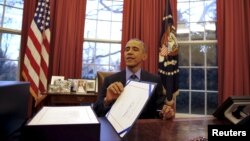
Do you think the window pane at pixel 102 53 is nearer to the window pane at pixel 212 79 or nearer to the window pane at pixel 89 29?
the window pane at pixel 89 29

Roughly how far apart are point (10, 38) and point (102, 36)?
1416 mm

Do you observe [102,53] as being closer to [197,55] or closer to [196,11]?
[197,55]

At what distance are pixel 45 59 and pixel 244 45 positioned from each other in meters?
2.77

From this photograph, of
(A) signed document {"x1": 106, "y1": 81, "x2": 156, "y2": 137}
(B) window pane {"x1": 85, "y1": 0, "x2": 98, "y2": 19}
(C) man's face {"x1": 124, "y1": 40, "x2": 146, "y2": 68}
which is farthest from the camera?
(B) window pane {"x1": 85, "y1": 0, "x2": 98, "y2": 19}

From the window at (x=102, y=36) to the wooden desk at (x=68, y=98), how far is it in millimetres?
798

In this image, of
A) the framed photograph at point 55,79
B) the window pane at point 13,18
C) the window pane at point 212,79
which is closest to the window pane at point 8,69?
the window pane at point 13,18

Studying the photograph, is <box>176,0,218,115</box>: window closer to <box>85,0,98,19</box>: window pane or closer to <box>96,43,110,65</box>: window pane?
<box>96,43,110,65</box>: window pane

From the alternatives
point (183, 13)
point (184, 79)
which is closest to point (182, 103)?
point (184, 79)

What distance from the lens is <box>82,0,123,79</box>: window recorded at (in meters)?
3.56

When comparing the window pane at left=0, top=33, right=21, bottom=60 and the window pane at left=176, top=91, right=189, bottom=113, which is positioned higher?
the window pane at left=0, top=33, right=21, bottom=60

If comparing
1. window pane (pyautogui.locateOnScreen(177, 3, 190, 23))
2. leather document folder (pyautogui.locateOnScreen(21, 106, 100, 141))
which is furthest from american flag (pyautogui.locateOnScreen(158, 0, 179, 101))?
leather document folder (pyautogui.locateOnScreen(21, 106, 100, 141))

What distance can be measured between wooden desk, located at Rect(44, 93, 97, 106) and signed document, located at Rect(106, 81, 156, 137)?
1940mm

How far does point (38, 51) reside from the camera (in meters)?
2.83

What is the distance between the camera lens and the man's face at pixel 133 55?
68.3 inches
